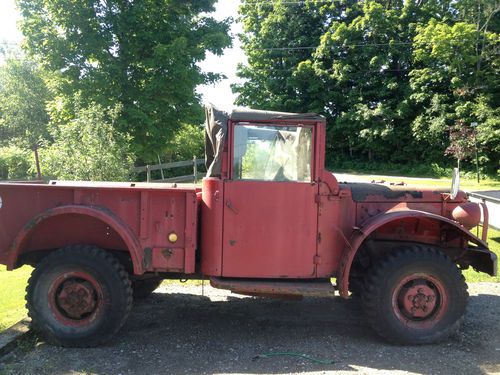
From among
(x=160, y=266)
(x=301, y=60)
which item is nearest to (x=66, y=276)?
(x=160, y=266)

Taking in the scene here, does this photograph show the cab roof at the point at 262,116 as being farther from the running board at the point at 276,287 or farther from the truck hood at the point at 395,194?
the running board at the point at 276,287

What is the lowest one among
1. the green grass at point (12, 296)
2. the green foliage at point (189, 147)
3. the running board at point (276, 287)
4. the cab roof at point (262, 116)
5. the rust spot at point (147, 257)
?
the green grass at point (12, 296)

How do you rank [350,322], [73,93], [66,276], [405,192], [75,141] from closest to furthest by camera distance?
[66,276] < [405,192] < [350,322] < [75,141] < [73,93]

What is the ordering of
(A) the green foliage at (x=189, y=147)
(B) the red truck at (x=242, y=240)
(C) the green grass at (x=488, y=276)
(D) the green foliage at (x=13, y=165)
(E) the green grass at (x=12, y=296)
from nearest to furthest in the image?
(B) the red truck at (x=242, y=240), (E) the green grass at (x=12, y=296), (C) the green grass at (x=488, y=276), (A) the green foliage at (x=189, y=147), (D) the green foliage at (x=13, y=165)

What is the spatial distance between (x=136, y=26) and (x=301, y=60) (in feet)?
79.3

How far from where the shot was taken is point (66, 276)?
437 centimetres

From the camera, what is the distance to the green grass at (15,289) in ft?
16.7

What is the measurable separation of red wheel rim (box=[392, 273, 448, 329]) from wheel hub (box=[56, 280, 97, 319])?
9.58 feet

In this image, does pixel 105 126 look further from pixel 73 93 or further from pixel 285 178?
pixel 285 178

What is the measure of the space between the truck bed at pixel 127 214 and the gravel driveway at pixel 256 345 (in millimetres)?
777

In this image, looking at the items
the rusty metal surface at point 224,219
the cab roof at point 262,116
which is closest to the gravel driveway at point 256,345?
the rusty metal surface at point 224,219

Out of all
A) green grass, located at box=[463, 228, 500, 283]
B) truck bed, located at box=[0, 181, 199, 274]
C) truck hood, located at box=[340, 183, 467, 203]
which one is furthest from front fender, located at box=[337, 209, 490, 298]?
green grass, located at box=[463, 228, 500, 283]

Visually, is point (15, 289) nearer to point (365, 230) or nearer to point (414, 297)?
point (365, 230)

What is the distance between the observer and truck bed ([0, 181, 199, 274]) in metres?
4.32
